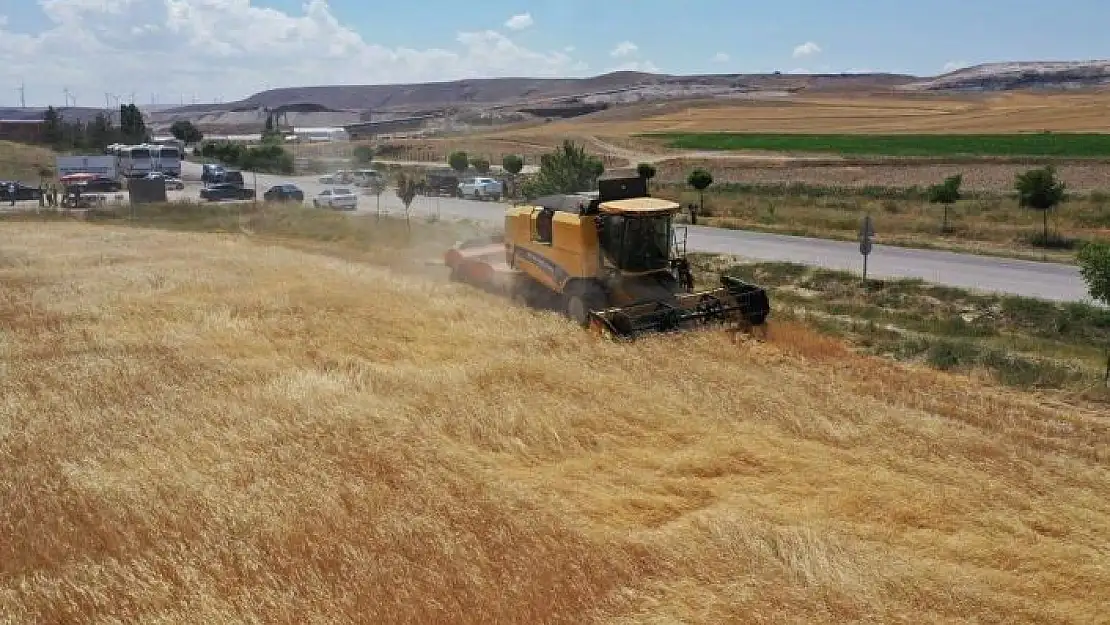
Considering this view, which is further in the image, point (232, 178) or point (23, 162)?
point (23, 162)

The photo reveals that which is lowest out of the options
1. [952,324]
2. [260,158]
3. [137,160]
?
[952,324]

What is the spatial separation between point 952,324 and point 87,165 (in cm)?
5868

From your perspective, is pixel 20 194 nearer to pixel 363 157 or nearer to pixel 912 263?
pixel 363 157

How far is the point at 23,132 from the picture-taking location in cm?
10312

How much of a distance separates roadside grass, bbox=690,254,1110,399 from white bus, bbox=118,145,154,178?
55.2 metres

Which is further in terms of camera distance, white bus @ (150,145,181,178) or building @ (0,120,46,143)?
building @ (0,120,46,143)

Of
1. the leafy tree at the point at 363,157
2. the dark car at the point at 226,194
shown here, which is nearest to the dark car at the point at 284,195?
the dark car at the point at 226,194

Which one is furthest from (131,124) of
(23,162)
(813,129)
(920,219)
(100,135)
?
(920,219)

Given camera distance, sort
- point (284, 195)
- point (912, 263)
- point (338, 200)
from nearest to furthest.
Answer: point (912, 263) → point (338, 200) → point (284, 195)

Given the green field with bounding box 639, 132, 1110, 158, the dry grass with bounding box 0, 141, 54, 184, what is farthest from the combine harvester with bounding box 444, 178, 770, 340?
the dry grass with bounding box 0, 141, 54, 184

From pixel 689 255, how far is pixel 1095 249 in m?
13.9

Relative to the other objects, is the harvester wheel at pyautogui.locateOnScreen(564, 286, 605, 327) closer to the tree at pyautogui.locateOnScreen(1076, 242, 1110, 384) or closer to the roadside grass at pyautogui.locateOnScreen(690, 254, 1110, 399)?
the roadside grass at pyautogui.locateOnScreen(690, 254, 1110, 399)

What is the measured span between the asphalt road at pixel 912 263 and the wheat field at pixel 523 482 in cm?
972

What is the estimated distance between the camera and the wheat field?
7.82 m
